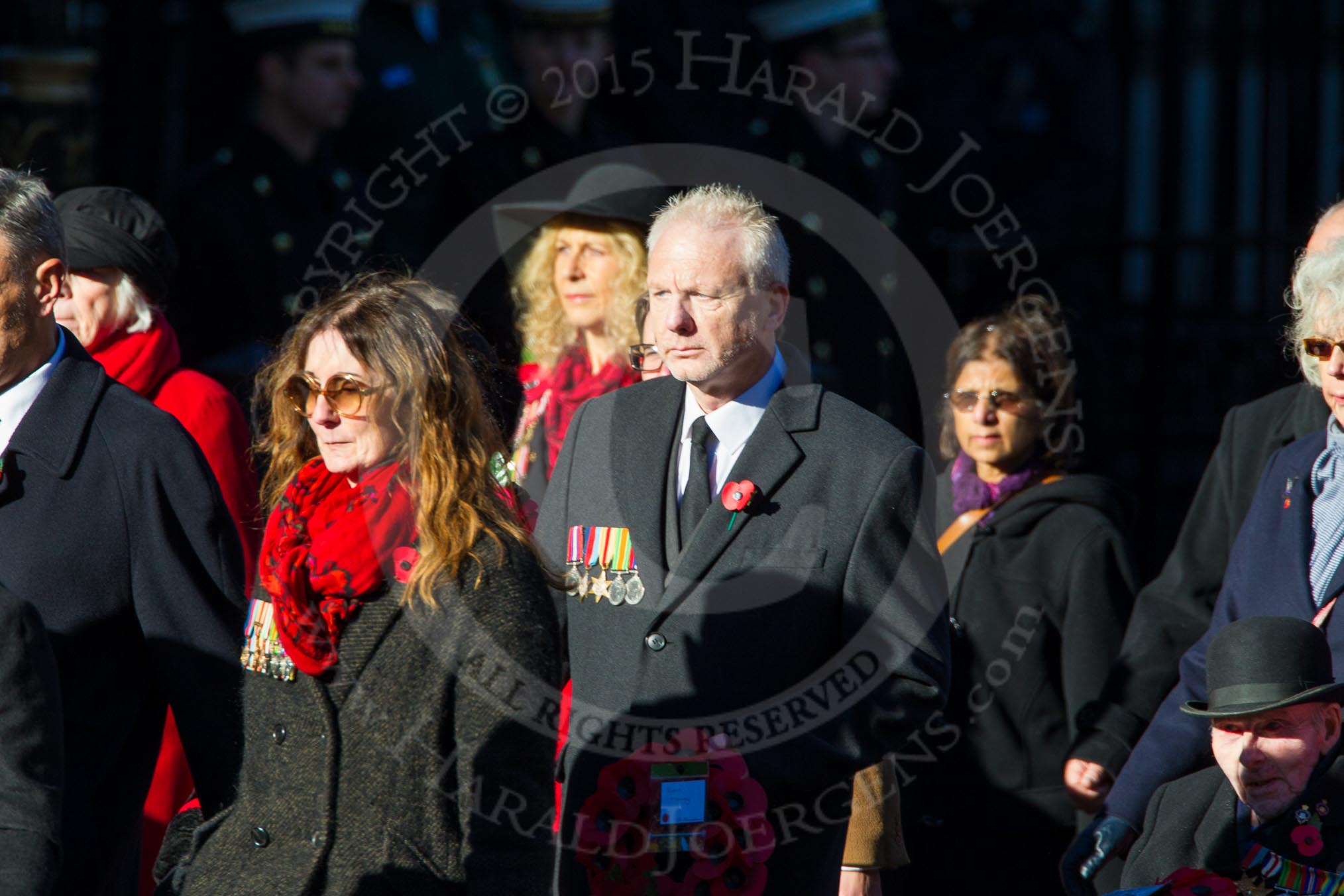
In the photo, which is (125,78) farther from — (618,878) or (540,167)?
(618,878)

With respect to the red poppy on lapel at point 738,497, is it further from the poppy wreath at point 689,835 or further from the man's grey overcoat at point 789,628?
the poppy wreath at point 689,835

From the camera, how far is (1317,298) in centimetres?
303

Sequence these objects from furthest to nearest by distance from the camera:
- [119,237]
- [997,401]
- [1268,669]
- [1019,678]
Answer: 1. [997,401]
2. [1019,678]
3. [119,237]
4. [1268,669]

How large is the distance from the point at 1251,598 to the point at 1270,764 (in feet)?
1.70

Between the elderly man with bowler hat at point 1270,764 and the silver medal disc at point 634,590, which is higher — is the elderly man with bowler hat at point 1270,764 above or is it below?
below

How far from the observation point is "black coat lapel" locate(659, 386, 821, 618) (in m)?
2.85

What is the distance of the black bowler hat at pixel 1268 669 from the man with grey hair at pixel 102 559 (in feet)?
5.51

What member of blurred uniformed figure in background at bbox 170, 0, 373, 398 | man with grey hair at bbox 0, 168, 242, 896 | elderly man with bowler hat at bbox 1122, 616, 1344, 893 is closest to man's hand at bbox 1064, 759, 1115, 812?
elderly man with bowler hat at bbox 1122, 616, 1344, 893

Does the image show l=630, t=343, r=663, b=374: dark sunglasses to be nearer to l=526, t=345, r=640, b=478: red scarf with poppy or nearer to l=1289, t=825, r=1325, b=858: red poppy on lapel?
l=526, t=345, r=640, b=478: red scarf with poppy

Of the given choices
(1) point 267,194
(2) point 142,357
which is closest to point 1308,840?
(2) point 142,357

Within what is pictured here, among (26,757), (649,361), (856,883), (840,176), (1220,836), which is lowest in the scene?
(856,883)

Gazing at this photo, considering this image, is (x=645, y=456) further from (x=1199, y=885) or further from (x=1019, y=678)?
(x=1019, y=678)

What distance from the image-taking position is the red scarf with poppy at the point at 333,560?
8.14ft

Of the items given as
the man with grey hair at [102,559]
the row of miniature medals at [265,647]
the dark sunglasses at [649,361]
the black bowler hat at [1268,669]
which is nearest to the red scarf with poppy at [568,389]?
the dark sunglasses at [649,361]
